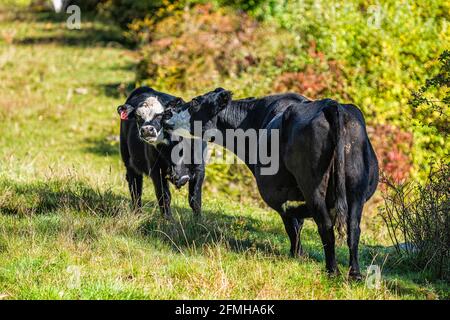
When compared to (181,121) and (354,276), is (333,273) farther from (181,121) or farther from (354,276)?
(181,121)

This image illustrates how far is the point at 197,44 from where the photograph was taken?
21078mm

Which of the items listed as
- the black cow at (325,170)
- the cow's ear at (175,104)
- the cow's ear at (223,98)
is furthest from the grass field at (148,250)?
the cow's ear at (223,98)

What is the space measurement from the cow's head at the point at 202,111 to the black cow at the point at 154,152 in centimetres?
31

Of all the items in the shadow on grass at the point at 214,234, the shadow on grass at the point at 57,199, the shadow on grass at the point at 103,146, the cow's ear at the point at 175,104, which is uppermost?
the cow's ear at the point at 175,104

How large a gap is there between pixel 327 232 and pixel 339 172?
63 cm

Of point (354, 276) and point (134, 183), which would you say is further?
point (134, 183)

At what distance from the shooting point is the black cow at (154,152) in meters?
10.5

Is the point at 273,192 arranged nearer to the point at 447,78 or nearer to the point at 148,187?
the point at 447,78

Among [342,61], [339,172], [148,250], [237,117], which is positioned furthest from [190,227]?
[342,61]

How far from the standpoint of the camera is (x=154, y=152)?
10.8m

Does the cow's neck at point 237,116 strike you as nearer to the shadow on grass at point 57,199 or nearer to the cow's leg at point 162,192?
the cow's leg at point 162,192

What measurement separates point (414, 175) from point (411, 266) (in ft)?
22.4

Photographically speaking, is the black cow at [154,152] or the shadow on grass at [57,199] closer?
the shadow on grass at [57,199]

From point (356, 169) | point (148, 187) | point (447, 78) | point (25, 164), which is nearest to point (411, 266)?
point (356, 169)
